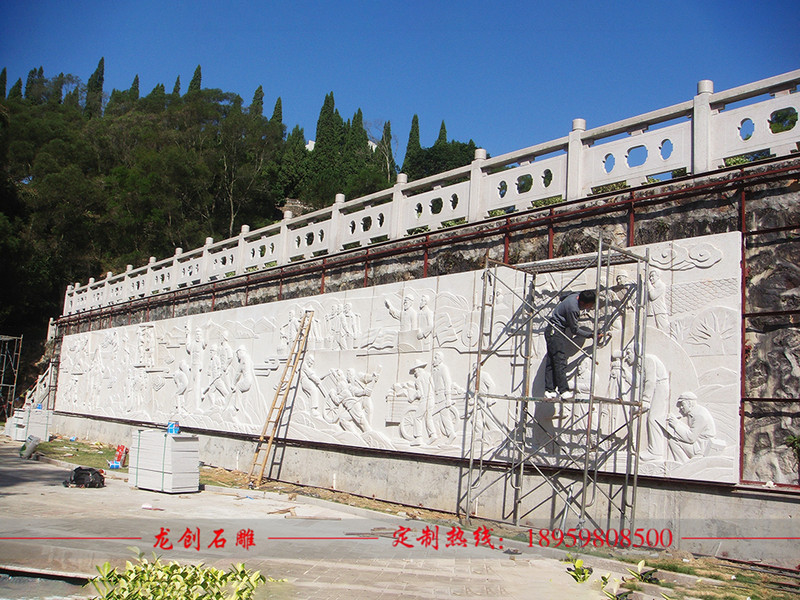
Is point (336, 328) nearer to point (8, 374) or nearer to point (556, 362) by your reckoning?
point (556, 362)

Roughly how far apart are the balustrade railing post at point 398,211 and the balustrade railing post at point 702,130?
18.8 feet

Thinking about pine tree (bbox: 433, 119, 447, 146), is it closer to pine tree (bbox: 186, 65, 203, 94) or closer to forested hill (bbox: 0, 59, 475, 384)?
forested hill (bbox: 0, 59, 475, 384)

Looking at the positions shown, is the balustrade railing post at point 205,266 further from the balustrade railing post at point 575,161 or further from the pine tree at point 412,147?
the pine tree at point 412,147

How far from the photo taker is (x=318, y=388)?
47.0 ft

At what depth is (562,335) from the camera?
9.30 metres

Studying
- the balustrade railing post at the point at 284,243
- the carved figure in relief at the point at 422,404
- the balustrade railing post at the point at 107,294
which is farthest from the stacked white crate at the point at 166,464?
the balustrade railing post at the point at 107,294

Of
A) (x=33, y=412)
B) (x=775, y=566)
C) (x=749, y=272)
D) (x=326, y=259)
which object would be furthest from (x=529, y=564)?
(x=33, y=412)

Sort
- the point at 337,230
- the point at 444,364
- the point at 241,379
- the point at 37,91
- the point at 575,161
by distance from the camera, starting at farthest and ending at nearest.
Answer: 1. the point at 37,91
2. the point at 241,379
3. the point at 337,230
4. the point at 444,364
5. the point at 575,161

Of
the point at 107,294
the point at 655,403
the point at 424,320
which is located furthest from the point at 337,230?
the point at 107,294

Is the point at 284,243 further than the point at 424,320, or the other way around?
the point at 284,243

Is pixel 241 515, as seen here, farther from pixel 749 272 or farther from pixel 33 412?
pixel 33 412

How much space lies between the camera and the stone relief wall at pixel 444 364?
26.5ft

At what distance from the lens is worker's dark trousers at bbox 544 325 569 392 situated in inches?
365

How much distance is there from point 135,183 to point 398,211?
121 feet
